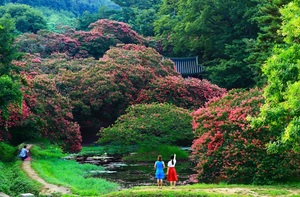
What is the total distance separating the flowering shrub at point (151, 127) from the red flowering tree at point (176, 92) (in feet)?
12.6

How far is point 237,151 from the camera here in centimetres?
1972

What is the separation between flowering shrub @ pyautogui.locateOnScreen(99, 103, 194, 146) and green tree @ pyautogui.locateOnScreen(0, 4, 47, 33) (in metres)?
26.7

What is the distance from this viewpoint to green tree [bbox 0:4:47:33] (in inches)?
2115

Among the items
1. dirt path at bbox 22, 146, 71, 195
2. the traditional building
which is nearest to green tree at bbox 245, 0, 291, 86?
dirt path at bbox 22, 146, 71, 195

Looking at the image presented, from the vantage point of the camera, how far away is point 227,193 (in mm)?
16438

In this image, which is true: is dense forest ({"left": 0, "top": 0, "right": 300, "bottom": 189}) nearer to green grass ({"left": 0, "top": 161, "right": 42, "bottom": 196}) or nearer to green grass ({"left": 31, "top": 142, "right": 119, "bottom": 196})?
green grass ({"left": 31, "top": 142, "right": 119, "bottom": 196})

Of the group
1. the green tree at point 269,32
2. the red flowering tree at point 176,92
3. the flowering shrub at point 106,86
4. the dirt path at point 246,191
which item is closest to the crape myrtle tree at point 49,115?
the flowering shrub at point 106,86

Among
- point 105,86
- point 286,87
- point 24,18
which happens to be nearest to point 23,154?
point 105,86

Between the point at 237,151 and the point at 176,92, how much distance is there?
1617cm

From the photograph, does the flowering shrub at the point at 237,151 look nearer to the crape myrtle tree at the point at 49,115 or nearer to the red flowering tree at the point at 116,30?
the crape myrtle tree at the point at 49,115

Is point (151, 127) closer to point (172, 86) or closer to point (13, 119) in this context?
point (172, 86)

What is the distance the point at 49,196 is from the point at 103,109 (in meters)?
17.5

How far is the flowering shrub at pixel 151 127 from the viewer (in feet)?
93.4

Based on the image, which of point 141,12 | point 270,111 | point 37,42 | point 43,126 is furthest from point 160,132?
point 141,12
